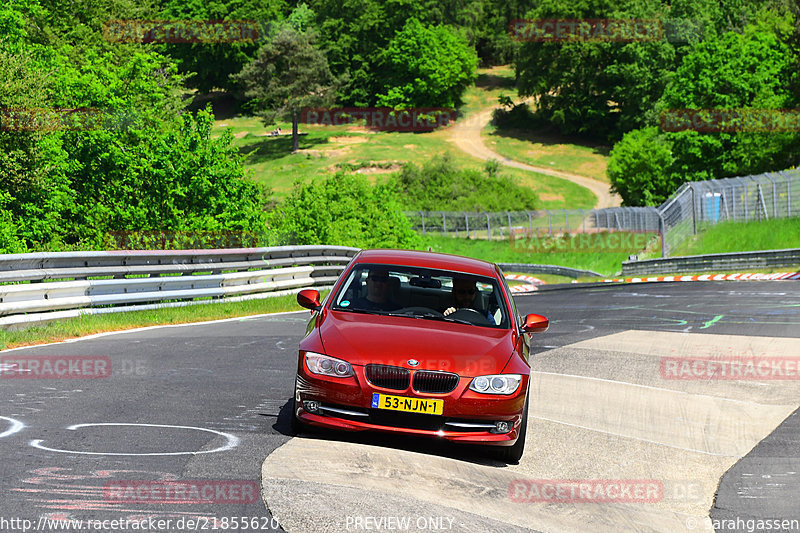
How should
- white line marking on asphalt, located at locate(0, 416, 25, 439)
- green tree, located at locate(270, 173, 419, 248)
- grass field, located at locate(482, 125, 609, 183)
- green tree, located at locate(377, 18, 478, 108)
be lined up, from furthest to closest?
1. green tree, located at locate(377, 18, 478, 108)
2. grass field, located at locate(482, 125, 609, 183)
3. green tree, located at locate(270, 173, 419, 248)
4. white line marking on asphalt, located at locate(0, 416, 25, 439)

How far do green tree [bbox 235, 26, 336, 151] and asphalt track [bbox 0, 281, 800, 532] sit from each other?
106 metres

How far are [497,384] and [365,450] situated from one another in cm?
111

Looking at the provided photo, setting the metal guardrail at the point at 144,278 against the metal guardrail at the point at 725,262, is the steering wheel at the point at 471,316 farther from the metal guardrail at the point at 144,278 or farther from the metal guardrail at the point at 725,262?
the metal guardrail at the point at 725,262

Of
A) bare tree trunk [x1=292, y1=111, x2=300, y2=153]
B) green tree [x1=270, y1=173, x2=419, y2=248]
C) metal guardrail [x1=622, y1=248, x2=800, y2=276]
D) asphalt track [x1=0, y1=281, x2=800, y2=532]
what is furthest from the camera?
bare tree trunk [x1=292, y1=111, x2=300, y2=153]

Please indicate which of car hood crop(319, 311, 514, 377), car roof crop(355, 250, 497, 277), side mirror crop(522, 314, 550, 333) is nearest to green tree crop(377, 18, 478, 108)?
car roof crop(355, 250, 497, 277)

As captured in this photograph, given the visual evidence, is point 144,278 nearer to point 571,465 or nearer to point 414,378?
point 414,378

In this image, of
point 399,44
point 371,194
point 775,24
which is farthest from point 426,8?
point 371,194

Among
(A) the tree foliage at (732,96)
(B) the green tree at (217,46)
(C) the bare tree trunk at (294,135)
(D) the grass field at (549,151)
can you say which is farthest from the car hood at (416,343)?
(B) the green tree at (217,46)

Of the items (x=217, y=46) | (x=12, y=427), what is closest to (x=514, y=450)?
(x=12, y=427)

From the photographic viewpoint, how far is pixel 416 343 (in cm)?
729

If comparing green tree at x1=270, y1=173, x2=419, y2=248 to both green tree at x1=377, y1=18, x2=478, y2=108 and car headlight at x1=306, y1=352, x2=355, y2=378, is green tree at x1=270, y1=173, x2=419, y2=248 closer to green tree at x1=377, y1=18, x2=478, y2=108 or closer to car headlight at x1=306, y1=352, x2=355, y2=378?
car headlight at x1=306, y1=352, x2=355, y2=378

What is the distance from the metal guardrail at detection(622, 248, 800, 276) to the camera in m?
34.0

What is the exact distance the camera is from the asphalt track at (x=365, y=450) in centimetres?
544

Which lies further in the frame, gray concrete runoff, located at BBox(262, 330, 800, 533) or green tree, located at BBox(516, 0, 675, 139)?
green tree, located at BBox(516, 0, 675, 139)
